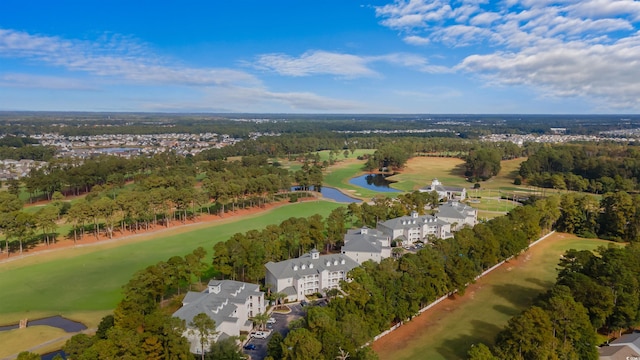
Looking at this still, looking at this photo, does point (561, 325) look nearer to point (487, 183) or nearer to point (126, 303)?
point (126, 303)

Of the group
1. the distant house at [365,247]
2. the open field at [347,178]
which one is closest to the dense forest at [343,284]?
the distant house at [365,247]

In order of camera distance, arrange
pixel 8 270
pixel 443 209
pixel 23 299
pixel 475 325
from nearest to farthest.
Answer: pixel 475 325
pixel 23 299
pixel 8 270
pixel 443 209

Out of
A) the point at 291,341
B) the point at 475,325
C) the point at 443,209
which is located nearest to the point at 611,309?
the point at 475,325

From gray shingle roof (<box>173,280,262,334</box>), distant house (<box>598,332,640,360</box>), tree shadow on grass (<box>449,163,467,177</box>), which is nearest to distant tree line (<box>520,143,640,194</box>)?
tree shadow on grass (<box>449,163,467,177</box>)

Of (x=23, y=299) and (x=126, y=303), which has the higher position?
(x=126, y=303)

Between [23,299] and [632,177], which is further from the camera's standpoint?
[632,177]

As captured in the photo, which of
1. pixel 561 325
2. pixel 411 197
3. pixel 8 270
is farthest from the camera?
pixel 411 197

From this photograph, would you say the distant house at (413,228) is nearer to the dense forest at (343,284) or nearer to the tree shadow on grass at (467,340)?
the dense forest at (343,284)
